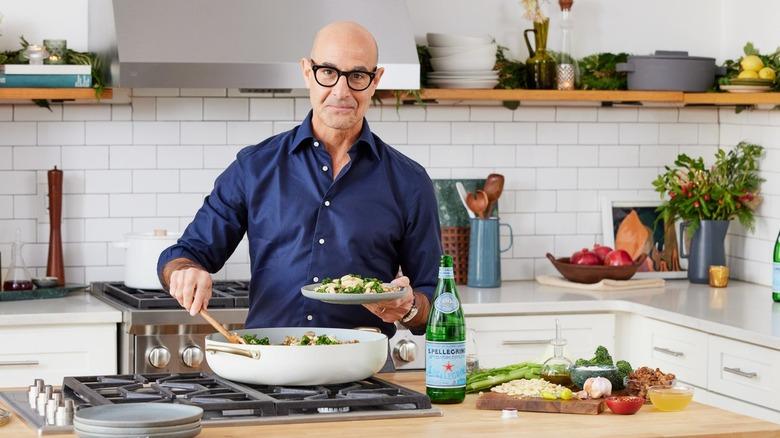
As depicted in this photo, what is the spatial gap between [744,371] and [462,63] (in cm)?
172

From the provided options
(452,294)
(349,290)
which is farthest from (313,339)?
(452,294)

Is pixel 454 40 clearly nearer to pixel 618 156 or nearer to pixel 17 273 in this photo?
pixel 618 156

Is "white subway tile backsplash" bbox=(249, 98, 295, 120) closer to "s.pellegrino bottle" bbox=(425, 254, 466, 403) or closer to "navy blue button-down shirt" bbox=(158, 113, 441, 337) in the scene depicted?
"navy blue button-down shirt" bbox=(158, 113, 441, 337)

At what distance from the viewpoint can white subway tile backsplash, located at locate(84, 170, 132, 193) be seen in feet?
16.8

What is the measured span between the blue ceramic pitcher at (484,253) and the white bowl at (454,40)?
728mm

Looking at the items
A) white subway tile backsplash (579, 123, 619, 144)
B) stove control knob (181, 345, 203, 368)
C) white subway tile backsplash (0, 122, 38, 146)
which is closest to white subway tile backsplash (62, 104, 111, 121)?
white subway tile backsplash (0, 122, 38, 146)

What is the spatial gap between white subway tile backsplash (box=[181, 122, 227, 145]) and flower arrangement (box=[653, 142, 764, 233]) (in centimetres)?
192

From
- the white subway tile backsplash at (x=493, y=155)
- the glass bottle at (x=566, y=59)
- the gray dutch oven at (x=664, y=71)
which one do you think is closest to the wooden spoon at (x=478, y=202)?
the white subway tile backsplash at (x=493, y=155)

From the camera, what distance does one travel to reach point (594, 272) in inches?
205

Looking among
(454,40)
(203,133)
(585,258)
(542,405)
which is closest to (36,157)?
(203,133)

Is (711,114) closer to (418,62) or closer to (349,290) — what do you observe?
(418,62)

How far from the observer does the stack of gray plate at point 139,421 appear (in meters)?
2.18

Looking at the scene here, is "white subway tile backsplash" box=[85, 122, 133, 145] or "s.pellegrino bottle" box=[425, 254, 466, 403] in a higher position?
"white subway tile backsplash" box=[85, 122, 133, 145]

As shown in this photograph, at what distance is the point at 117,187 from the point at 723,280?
257 centimetres
